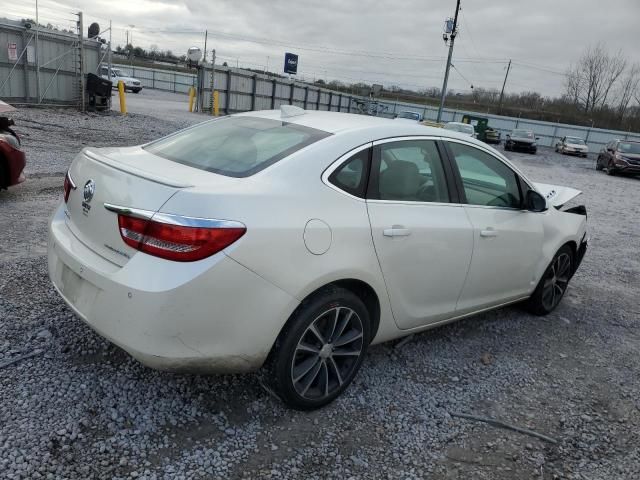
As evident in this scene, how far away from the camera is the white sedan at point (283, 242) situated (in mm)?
2340

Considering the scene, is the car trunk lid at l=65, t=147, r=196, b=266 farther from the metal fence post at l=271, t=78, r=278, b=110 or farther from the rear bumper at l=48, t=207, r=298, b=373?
the metal fence post at l=271, t=78, r=278, b=110

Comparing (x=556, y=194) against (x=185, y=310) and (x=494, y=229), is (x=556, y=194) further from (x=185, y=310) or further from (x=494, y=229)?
(x=185, y=310)

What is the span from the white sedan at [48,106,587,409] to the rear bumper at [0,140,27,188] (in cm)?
380

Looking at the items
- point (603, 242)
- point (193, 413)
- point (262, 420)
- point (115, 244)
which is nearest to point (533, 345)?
point (262, 420)

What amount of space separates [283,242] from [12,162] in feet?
17.4

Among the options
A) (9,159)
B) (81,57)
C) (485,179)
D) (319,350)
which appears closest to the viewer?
(319,350)

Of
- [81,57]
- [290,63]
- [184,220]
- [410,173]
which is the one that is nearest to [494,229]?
[410,173]

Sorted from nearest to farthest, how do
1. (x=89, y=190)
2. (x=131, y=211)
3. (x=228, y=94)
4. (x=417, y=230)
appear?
1. (x=131, y=211)
2. (x=89, y=190)
3. (x=417, y=230)
4. (x=228, y=94)

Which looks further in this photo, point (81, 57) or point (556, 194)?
point (81, 57)

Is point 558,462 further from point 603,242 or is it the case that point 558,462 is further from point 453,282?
point 603,242

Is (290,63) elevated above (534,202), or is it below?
above

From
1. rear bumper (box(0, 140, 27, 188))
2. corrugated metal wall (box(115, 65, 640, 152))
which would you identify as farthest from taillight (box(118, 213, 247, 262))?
corrugated metal wall (box(115, 65, 640, 152))

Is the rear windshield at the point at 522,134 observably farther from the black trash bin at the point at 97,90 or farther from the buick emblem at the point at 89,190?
the buick emblem at the point at 89,190

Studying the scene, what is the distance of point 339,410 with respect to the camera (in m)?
3.00
